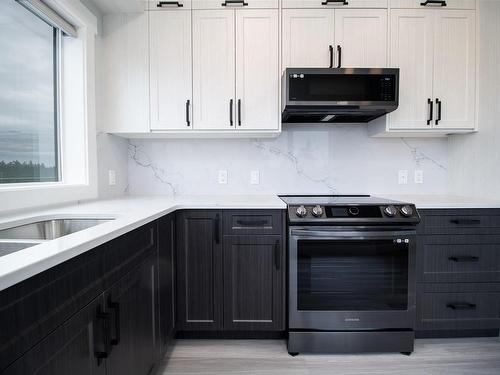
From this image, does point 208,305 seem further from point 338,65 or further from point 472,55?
point 472,55

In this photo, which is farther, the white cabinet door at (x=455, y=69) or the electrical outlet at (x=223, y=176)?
the electrical outlet at (x=223, y=176)

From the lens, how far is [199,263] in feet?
6.46

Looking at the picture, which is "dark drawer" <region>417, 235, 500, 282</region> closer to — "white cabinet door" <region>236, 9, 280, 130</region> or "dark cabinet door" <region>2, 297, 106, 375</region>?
"white cabinet door" <region>236, 9, 280, 130</region>

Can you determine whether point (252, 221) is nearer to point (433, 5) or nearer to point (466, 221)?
point (466, 221)

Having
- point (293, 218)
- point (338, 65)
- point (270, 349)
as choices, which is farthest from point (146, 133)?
point (270, 349)

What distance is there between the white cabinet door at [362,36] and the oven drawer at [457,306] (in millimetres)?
1603

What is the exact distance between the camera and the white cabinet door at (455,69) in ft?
7.30

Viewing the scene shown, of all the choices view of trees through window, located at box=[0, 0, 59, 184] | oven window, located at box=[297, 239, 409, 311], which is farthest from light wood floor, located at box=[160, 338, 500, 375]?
view of trees through window, located at box=[0, 0, 59, 184]

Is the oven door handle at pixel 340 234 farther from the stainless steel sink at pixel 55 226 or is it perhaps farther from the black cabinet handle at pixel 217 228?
the stainless steel sink at pixel 55 226

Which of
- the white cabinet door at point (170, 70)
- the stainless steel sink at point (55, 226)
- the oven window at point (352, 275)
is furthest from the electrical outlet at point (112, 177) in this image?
the oven window at point (352, 275)

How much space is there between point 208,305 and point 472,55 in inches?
101

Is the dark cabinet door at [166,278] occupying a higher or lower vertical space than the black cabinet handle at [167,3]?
lower

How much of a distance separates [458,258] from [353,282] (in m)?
0.71

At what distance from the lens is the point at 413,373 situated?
1745mm
